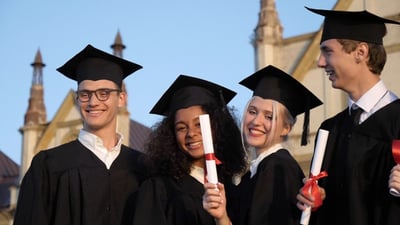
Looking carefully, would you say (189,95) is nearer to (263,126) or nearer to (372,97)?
(263,126)

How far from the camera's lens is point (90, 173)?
482 cm

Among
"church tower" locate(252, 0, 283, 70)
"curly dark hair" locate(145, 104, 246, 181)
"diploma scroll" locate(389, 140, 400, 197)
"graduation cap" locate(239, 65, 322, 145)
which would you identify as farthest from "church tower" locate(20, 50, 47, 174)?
"diploma scroll" locate(389, 140, 400, 197)

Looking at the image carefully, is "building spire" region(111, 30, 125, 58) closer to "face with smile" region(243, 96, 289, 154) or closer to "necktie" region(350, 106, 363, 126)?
"face with smile" region(243, 96, 289, 154)

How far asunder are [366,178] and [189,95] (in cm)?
162

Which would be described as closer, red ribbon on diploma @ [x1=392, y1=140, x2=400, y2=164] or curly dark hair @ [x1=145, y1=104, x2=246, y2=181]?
red ribbon on diploma @ [x1=392, y1=140, x2=400, y2=164]

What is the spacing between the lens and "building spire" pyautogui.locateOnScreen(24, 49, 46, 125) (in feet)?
83.1

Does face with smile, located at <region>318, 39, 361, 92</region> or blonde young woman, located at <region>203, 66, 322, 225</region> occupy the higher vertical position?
face with smile, located at <region>318, 39, 361, 92</region>

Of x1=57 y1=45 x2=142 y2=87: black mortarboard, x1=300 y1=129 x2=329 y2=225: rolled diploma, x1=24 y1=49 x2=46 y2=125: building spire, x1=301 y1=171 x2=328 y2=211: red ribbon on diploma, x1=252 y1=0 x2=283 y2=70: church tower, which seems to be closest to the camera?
x1=300 y1=129 x2=329 y2=225: rolled diploma

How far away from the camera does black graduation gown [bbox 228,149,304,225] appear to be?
400cm

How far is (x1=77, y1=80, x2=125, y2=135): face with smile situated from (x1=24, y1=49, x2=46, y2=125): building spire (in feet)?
67.9

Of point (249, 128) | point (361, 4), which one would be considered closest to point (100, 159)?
point (249, 128)

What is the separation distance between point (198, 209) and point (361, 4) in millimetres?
13437

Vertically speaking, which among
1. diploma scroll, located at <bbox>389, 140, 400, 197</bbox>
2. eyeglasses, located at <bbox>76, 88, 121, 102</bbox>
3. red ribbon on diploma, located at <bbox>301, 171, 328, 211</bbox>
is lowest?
red ribbon on diploma, located at <bbox>301, 171, 328, 211</bbox>

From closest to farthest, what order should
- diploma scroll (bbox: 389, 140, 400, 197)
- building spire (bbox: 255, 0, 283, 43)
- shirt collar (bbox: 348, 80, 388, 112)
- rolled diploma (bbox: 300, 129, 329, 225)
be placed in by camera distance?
1. diploma scroll (bbox: 389, 140, 400, 197)
2. rolled diploma (bbox: 300, 129, 329, 225)
3. shirt collar (bbox: 348, 80, 388, 112)
4. building spire (bbox: 255, 0, 283, 43)
